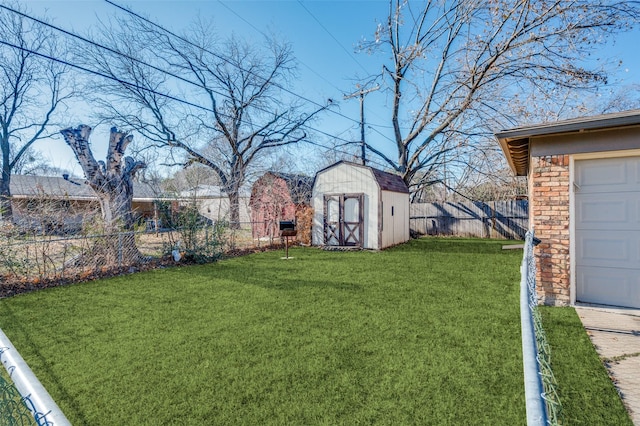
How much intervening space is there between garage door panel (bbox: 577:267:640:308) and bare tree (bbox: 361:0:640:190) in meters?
8.97

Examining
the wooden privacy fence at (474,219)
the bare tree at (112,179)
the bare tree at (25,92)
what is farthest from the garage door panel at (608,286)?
the bare tree at (25,92)

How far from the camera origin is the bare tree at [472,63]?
33.4ft

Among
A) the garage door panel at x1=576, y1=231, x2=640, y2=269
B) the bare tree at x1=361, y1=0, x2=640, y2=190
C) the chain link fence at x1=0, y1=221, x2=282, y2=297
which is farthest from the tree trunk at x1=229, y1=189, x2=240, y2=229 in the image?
the garage door panel at x1=576, y1=231, x2=640, y2=269

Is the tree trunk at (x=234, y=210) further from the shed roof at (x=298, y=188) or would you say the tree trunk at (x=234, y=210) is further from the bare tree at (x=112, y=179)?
the bare tree at (x=112, y=179)

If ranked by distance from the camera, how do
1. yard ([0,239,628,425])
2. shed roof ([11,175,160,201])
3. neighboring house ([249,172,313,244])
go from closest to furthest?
yard ([0,239,628,425]) → neighboring house ([249,172,313,244]) → shed roof ([11,175,160,201])

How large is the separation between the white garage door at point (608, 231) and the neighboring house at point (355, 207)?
6664mm

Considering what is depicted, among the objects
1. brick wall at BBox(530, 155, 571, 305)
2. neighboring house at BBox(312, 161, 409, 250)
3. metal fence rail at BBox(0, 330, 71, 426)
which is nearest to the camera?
metal fence rail at BBox(0, 330, 71, 426)

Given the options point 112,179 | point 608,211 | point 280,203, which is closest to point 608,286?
point 608,211

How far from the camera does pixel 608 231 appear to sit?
13.6 feet

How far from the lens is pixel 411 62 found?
1491 cm

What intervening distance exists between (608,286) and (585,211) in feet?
3.25

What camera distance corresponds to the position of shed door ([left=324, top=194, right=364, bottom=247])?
1116 centimetres

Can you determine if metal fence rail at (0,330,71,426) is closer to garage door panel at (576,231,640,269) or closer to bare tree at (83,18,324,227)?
garage door panel at (576,231,640,269)

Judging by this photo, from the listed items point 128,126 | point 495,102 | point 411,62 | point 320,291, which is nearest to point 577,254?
point 320,291
